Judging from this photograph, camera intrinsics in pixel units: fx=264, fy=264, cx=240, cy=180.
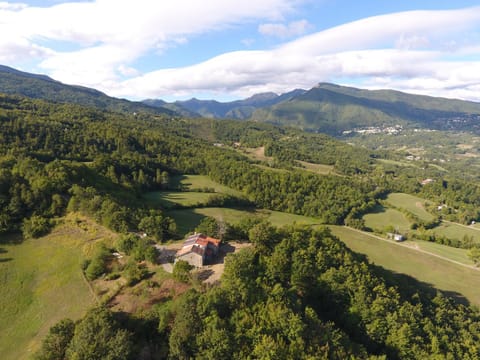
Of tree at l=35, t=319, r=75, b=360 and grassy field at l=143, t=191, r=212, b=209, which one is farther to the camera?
grassy field at l=143, t=191, r=212, b=209

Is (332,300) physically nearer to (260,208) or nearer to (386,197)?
(260,208)

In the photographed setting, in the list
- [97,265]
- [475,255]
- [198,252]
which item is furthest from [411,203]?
[97,265]

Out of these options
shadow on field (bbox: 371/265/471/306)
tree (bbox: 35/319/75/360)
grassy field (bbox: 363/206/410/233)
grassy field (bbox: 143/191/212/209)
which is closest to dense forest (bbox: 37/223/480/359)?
tree (bbox: 35/319/75/360)

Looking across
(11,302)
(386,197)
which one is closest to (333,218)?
(386,197)

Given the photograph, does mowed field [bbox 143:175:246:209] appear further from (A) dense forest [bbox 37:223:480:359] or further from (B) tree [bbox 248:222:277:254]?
(A) dense forest [bbox 37:223:480:359]

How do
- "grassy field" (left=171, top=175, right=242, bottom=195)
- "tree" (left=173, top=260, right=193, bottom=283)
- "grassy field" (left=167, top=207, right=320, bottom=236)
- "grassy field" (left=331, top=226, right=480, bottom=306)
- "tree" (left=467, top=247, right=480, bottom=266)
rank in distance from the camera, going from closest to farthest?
"tree" (left=173, top=260, right=193, bottom=283)
"grassy field" (left=331, top=226, right=480, bottom=306)
"tree" (left=467, top=247, right=480, bottom=266)
"grassy field" (left=167, top=207, right=320, bottom=236)
"grassy field" (left=171, top=175, right=242, bottom=195)

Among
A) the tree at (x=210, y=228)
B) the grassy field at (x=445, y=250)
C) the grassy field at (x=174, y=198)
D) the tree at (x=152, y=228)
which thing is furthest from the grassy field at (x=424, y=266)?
the tree at (x=152, y=228)

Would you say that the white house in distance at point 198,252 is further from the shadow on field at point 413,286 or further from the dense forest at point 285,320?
the shadow on field at point 413,286
